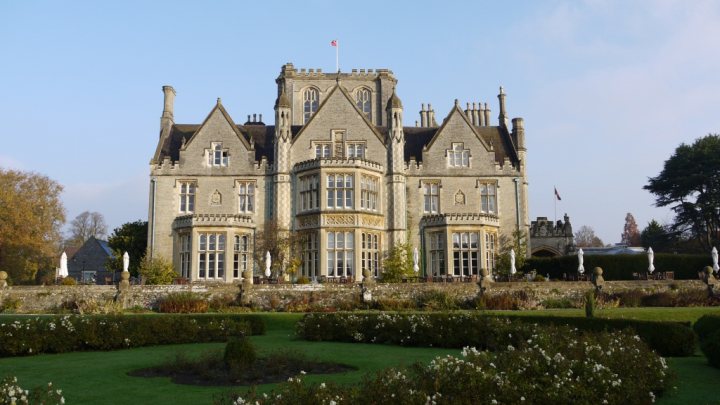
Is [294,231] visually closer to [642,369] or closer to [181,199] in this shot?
[181,199]

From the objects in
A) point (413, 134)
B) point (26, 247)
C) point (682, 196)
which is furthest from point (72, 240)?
point (682, 196)

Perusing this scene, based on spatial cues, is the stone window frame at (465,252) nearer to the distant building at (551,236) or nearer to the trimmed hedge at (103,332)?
the distant building at (551,236)

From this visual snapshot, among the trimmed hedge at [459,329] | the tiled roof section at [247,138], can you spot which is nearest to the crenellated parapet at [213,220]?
the tiled roof section at [247,138]

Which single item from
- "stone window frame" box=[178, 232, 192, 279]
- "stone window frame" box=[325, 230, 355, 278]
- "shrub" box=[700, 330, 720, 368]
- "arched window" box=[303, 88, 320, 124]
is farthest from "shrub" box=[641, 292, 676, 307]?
"arched window" box=[303, 88, 320, 124]

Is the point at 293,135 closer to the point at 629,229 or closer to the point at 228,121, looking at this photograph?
the point at 228,121

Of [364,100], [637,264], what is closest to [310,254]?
[364,100]

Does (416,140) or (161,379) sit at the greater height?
(416,140)

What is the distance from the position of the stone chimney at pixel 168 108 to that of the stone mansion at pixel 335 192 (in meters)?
0.07

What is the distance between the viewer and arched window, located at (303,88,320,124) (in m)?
48.6

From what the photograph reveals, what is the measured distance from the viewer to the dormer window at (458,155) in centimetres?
4047

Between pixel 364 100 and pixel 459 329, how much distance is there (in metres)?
34.8

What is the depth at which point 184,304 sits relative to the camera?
92.5 ft

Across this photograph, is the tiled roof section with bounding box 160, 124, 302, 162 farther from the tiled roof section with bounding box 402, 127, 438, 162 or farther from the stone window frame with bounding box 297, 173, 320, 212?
the tiled roof section with bounding box 402, 127, 438, 162

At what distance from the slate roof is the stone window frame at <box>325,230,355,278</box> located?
7314 mm
